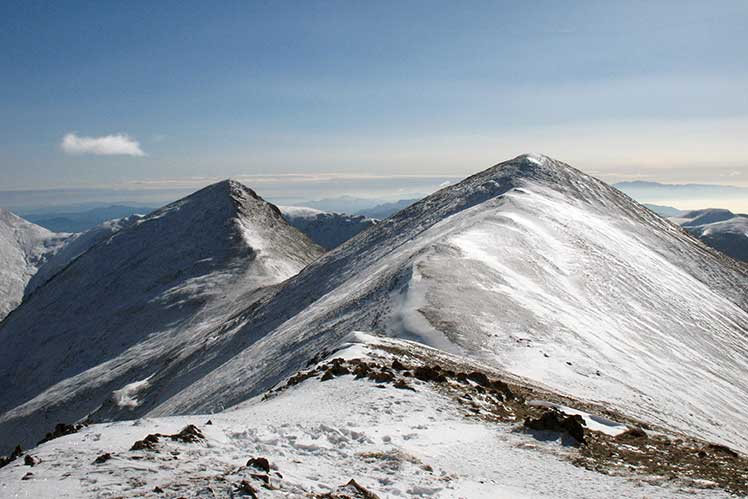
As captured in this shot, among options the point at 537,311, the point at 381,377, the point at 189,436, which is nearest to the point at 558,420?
the point at 381,377

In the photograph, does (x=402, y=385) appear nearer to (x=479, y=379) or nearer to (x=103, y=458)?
(x=479, y=379)

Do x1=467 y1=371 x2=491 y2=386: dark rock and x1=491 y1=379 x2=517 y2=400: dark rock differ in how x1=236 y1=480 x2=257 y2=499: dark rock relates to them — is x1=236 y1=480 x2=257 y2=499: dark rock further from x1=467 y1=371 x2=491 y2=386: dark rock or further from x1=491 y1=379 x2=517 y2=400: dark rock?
x1=467 y1=371 x2=491 y2=386: dark rock

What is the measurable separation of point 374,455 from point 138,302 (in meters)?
80.6

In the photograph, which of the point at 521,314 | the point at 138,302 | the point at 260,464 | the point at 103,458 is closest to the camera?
the point at 260,464

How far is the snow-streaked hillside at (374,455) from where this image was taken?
9.10m

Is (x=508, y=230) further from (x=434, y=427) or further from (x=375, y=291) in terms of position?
(x=434, y=427)

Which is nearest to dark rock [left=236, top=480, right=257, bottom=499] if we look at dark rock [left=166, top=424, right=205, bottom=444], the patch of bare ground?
dark rock [left=166, top=424, right=205, bottom=444]

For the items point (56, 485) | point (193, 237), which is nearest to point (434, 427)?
point (56, 485)

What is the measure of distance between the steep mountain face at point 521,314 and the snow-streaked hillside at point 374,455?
311 inches

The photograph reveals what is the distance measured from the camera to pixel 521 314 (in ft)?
95.9

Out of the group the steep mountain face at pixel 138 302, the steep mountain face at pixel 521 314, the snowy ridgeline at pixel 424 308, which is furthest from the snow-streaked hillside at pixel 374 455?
the steep mountain face at pixel 138 302

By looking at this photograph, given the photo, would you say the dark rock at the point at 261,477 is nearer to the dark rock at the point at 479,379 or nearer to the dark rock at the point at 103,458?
the dark rock at the point at 103,458

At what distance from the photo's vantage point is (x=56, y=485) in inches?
346

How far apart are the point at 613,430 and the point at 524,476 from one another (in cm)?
522
